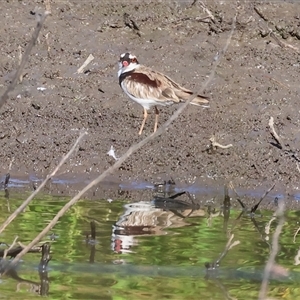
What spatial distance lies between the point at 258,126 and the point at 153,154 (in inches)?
48.9

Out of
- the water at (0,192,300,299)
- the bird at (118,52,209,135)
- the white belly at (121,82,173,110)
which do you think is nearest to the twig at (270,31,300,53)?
the bird at (118,52,209,135)

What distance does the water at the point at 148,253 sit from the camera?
5430 millimetres

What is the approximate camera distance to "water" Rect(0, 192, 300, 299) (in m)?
5.43

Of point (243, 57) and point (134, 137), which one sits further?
point (243, 57)

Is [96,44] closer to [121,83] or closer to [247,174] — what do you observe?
[121,83]

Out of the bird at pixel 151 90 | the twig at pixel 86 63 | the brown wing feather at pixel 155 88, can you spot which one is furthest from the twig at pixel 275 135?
the twig at pixel 86 63

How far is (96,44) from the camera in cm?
1181

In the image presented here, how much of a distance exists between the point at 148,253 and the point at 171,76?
525 centimetres

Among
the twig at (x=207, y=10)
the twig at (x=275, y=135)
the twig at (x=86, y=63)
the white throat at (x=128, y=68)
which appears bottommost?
the twig at (x=275, y=135)

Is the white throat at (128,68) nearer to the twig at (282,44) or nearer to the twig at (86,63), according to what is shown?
the twig at (86,63)

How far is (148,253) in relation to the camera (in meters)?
6.22

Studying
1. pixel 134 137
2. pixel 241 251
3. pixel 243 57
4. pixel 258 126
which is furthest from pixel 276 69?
pixel 241 251

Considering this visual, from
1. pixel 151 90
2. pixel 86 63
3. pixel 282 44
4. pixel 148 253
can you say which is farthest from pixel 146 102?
pixel 148 253

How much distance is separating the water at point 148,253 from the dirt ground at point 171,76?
139cm
